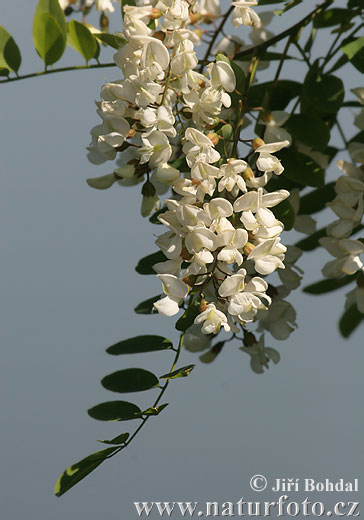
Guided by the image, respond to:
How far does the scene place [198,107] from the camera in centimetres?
49

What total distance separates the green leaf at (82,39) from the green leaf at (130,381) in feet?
0.80

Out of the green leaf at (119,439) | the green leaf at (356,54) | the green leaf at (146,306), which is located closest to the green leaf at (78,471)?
the green leaf at (119,439)

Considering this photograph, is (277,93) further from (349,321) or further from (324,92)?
(349,321)

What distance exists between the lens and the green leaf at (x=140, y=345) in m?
0.59

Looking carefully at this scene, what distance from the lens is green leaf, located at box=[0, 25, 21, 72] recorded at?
61 centimetres

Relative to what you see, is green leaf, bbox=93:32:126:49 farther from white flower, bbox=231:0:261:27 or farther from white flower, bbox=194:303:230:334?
white flower, bbox=194:303:230:334

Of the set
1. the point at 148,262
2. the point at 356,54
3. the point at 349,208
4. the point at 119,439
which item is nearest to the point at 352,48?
the point at 356,54

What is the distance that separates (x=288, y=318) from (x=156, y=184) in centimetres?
17

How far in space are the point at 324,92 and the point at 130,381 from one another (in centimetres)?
26

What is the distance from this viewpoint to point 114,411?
581 mm

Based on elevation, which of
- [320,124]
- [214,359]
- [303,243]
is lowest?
[214,359]

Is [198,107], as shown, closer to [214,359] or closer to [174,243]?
[174,243]

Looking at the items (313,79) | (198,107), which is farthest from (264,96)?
(198,107)

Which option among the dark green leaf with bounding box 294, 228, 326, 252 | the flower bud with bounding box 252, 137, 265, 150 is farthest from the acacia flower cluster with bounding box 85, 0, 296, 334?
the dark green leaf with bounding box 294, 228, 326, 252
